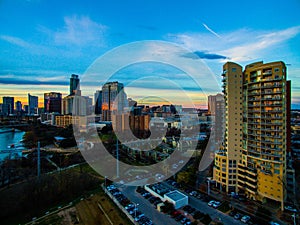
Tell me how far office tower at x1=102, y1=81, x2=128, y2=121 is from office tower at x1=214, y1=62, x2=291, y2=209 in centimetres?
853

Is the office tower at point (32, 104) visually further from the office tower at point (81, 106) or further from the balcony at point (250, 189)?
the balcony at point (250, 189)

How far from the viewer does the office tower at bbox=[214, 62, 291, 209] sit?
347cm

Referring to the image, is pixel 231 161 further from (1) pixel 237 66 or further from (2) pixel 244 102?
(1) pixel 237 66

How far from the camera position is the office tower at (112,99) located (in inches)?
482

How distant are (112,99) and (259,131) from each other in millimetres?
11112

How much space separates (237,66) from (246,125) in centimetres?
129

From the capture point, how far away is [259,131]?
374 cm

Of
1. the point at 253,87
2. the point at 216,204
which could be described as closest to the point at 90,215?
the point at 216,204

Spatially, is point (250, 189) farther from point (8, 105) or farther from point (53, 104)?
point (8, 105)

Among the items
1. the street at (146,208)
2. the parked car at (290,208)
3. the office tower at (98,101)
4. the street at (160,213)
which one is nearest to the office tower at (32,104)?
the office tower at (98,101)

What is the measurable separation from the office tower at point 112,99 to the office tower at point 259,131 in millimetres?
8527

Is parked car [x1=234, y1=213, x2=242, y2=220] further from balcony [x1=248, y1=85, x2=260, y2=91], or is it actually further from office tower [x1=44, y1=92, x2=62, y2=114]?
office tower [x1=44, y1=92, x2=62, y2=114]

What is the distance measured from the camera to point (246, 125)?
3998mm

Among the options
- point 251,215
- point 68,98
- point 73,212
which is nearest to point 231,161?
point 251,215
